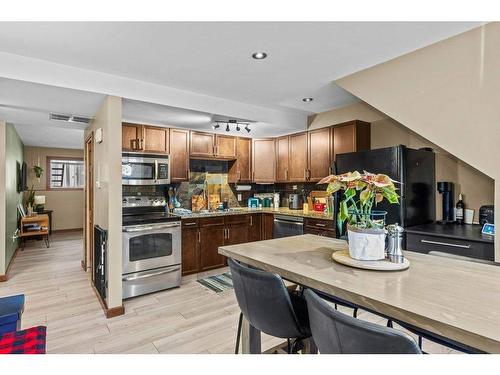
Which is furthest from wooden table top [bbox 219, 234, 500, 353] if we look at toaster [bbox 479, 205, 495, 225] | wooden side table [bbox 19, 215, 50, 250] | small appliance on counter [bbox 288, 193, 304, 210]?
wooden side table [bbox 19, 215, 50, 250]

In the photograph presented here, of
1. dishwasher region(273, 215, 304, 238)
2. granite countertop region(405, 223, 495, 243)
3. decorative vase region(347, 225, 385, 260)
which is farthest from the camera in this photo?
dishwasher region(273, 215, 304, 238)

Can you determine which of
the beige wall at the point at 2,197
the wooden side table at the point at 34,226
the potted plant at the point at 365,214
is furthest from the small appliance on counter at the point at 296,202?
the wooden side table at the point at 34,226

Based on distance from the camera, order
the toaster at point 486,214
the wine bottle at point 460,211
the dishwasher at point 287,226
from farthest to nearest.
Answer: the dishwasher at point 287,226
the wine bottle at point 460,211
the toaster at point 486,214

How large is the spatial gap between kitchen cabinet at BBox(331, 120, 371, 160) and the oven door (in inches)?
91.1

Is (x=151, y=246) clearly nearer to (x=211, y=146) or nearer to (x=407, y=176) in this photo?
(x=211, y=146)

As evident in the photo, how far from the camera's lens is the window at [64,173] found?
298 inches

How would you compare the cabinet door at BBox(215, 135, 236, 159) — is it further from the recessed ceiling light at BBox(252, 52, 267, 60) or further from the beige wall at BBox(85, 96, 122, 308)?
the recessed ceiling light at BBox(252, 52, 267, 60)

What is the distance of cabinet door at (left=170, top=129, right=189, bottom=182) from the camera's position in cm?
404

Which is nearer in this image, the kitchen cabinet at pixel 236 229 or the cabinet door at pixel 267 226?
the kitchen cabinet at pixel 236 229

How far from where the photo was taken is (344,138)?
3742 millimetres

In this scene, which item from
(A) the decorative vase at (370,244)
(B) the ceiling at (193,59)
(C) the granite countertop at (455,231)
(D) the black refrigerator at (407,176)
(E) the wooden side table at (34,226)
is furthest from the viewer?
(E) the wooden side table at (34,226)

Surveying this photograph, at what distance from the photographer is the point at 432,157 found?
3090 mm

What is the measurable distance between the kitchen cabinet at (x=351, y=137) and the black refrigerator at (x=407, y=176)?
1.67 feet

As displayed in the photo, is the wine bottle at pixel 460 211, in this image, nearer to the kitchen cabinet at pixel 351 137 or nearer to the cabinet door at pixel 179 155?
the kitchen cabinet at pixel 351 137
